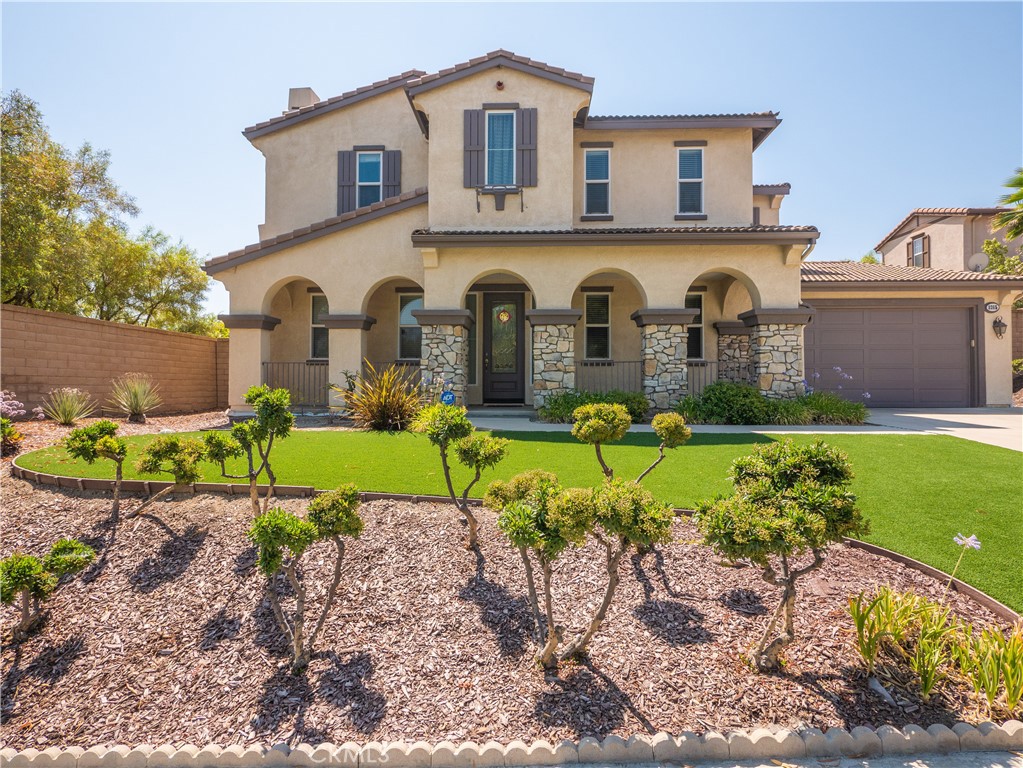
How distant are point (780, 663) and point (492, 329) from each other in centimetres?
1131

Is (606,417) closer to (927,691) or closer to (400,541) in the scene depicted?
(400,541)

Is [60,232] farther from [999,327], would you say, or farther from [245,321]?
[999,327]

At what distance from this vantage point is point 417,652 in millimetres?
3316

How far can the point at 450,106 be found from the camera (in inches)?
478

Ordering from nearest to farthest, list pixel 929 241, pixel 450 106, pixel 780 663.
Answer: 1. pixel 780 663
2. pixel 450 106
3. pixel 929 241

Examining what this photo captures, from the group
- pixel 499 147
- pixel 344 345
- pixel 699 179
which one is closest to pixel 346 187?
pixel 499 147

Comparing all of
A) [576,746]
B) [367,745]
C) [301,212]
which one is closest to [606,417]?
[576,746]

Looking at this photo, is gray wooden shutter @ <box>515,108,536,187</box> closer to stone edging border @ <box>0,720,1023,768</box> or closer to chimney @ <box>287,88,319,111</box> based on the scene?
chimney @ <box>287,88,319,111</box>

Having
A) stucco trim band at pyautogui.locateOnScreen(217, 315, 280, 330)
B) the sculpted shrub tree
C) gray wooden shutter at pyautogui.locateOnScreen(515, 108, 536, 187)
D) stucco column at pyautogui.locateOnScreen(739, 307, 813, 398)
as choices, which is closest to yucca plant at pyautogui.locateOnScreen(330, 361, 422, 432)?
stucco trim band at pyautogui.locateOnScreen(217, 315, 280, 330)

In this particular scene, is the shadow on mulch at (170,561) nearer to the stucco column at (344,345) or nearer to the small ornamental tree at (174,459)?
the small ornamental tree at (174,459)

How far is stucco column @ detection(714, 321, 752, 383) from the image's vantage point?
44.5ft

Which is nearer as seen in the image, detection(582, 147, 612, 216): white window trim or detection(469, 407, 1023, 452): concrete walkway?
detection(469, 407, 1023, 452): concrete walkway

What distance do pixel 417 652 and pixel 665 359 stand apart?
31.2ft

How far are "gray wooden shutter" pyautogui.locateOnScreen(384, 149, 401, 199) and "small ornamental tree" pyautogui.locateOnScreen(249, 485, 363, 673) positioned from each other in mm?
12536
